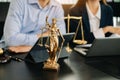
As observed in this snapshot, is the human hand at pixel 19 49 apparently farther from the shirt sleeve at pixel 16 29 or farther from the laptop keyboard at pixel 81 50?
the laptop keyboard at pixel 81 50

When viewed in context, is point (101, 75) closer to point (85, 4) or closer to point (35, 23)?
point (35, 23)

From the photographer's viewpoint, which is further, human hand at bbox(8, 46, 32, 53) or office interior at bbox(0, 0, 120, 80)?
human hand at bbox(8, 46, 32, 53)

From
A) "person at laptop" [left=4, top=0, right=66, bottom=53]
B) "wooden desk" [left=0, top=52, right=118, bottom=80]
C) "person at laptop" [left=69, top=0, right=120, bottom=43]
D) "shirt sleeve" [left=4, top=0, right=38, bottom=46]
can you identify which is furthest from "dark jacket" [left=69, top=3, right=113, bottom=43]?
"wooden desk" [left=0, top=52, right=118, bottom=80]

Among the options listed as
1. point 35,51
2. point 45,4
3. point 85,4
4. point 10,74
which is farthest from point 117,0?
point 10,74

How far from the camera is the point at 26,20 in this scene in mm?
1919

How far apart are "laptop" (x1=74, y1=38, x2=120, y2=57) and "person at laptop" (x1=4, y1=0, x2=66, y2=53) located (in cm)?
43

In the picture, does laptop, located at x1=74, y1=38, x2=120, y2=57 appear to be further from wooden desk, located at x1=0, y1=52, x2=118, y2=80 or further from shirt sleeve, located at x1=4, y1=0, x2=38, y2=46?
shirt sleeve, located at x1=4, y1=0, x2=38, y2=46

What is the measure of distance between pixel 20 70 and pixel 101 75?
38 cm

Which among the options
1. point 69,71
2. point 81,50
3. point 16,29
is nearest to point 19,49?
point 16,29

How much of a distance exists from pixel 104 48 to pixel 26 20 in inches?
30.3

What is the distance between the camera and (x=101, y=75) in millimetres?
1103

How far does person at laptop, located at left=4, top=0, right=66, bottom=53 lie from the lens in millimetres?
1671

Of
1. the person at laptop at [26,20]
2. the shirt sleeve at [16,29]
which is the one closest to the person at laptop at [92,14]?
the person at laptop at [26,20]

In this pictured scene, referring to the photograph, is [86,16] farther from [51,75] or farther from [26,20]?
[51,75]
